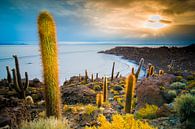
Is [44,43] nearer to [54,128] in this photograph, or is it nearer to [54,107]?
[54,107]

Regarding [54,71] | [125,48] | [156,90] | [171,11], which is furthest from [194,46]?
[54,71]

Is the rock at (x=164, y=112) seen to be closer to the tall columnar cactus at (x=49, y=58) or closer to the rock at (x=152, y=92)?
the rock at (x=152, y=92)

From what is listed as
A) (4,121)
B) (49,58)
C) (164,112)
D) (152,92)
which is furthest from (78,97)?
(49,58)

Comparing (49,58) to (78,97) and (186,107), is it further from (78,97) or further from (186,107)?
(78,97)

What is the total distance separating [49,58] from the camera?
3961 mm

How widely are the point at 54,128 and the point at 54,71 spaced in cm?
175

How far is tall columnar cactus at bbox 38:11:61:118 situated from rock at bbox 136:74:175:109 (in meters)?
5.72

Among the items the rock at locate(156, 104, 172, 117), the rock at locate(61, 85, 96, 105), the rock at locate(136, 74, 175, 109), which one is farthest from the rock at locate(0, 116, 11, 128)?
the rock at locate(136, 74, 175, 109)

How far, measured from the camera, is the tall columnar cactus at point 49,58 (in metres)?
3.94

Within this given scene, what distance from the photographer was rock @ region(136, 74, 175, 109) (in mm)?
8491

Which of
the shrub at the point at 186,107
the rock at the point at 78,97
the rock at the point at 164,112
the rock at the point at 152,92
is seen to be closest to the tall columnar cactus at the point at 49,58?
the shrub at the point at 186,107

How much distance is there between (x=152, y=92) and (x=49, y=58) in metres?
6.31

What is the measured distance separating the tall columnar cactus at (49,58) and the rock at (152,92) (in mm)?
5718

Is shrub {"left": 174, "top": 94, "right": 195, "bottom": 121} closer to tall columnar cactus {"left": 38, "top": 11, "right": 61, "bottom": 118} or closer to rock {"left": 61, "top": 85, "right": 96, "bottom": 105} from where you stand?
tall columnar cactus {"left": 38, "top": 11, "right": 61, "bottom": 118}
